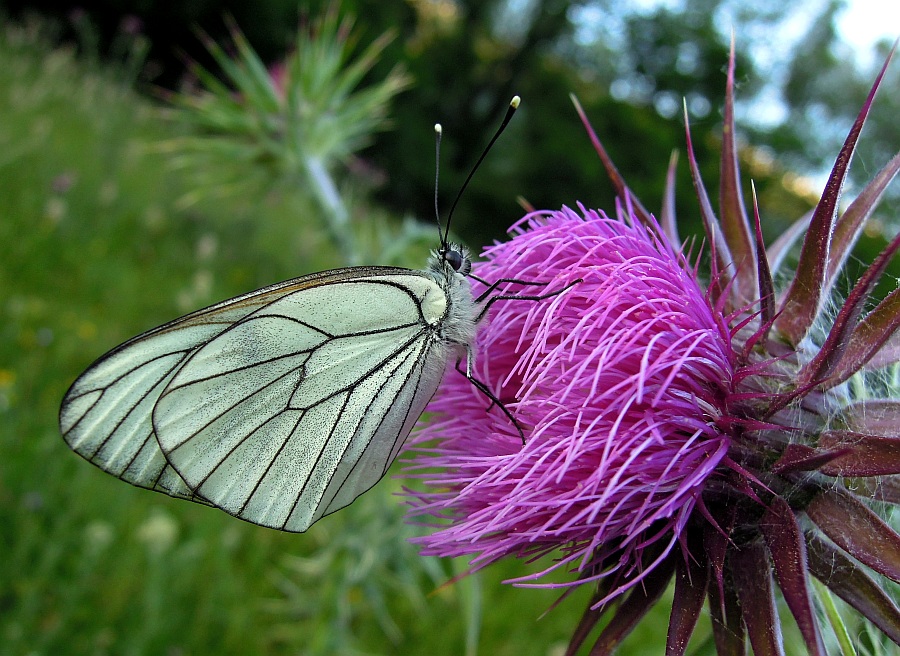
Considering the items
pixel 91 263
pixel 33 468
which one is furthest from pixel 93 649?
pixel 91 263

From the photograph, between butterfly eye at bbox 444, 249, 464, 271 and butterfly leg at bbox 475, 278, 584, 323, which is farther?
butterfly eye at bbox 444, 249, 464, 271

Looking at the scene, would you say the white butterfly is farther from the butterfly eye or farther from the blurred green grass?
the blurred green grass

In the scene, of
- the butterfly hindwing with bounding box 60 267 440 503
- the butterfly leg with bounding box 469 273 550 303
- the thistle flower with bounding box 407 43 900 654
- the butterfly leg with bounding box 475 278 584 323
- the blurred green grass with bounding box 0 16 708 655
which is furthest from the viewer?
the blurred green grass with bounding box 0 16 708 655

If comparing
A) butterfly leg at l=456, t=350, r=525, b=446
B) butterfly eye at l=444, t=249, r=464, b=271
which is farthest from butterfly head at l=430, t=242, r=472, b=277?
butterfly leg at l=456, t=350, r=525, b=446

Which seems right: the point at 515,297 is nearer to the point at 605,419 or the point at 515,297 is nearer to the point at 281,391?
the point at 605,419

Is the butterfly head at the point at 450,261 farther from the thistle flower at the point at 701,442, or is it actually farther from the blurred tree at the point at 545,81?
the blurred tree at the point at 545,81

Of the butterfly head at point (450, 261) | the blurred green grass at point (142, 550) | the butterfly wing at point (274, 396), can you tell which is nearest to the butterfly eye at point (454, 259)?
the butterfly head at point (450, 261)
